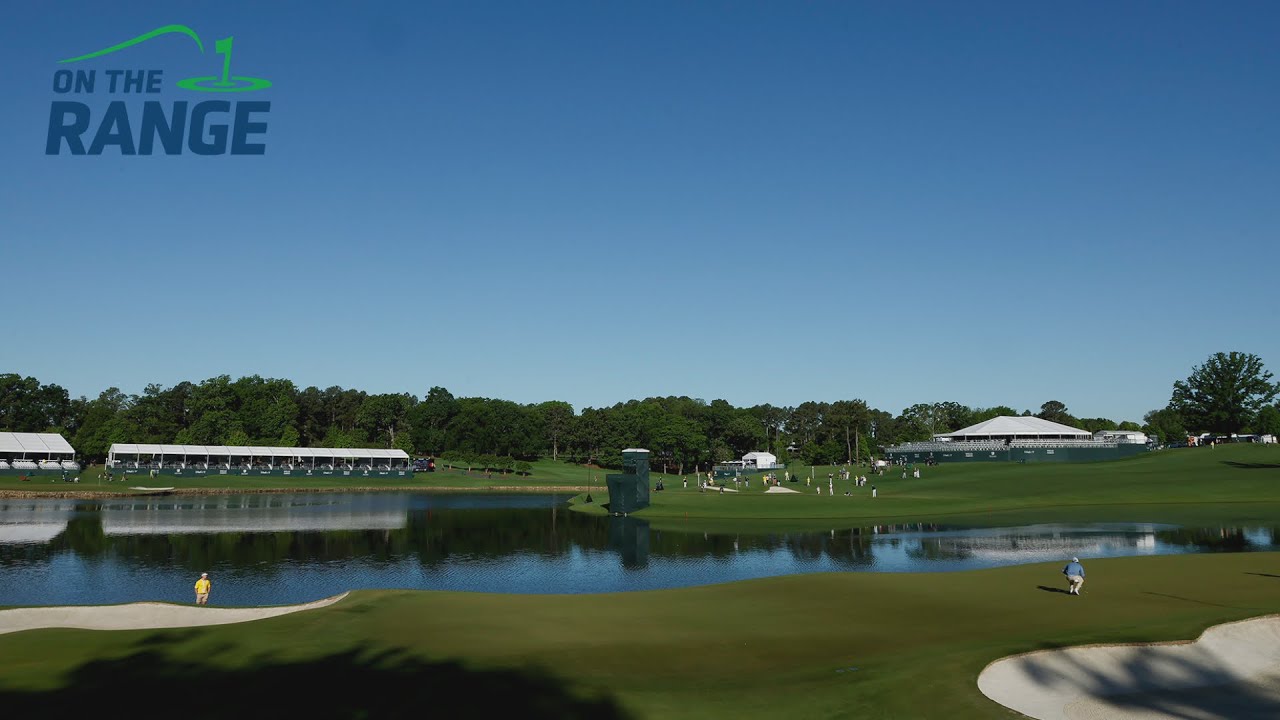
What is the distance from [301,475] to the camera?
15075cm

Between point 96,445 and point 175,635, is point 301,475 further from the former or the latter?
point 175,635

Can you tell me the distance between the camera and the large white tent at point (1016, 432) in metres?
134

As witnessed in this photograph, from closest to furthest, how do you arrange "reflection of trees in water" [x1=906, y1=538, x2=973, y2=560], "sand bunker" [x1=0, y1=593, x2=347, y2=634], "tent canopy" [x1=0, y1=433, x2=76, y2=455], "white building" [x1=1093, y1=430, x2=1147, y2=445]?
"sand bunker" [x1=0, y1=593, x2=347, y2=634] < "reflection of trees in water" [x1=906, y1=538, x2=973, y2=560] < "white building" [x1=1093, y1=430, x2=1147, y2=445] < "tent canopy" [x1=0, y1=433, x2=76, y2=455]

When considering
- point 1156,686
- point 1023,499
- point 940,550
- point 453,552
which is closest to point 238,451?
point 453,552

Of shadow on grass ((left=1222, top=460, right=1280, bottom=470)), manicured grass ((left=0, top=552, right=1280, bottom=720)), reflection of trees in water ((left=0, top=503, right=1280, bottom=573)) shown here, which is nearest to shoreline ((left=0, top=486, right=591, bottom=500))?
reflection of trees in water ((left=0, top=503, right=1280, bottom=573))

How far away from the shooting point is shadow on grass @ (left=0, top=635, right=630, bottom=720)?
17031 mm

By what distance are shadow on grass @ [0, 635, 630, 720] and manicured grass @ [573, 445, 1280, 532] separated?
5807 cm

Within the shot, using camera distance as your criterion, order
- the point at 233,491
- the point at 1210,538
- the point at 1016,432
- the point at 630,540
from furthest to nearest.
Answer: the point at 1016,432 < the point at 233,491 < the point at 630,540 < the point at 1210,538

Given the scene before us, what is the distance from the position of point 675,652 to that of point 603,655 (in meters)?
2.07

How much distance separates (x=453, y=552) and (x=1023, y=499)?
63.0 meters

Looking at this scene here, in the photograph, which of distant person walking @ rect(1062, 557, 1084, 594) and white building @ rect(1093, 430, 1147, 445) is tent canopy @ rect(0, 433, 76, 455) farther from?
white building @ rect(1093, 430, 1147, 445)

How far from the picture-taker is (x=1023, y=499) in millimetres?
90188

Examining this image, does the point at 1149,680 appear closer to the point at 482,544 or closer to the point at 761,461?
the point at 482,544

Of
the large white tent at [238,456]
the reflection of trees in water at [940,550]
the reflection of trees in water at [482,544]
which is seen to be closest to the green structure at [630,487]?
the reflection of trees in water at [482,544]
